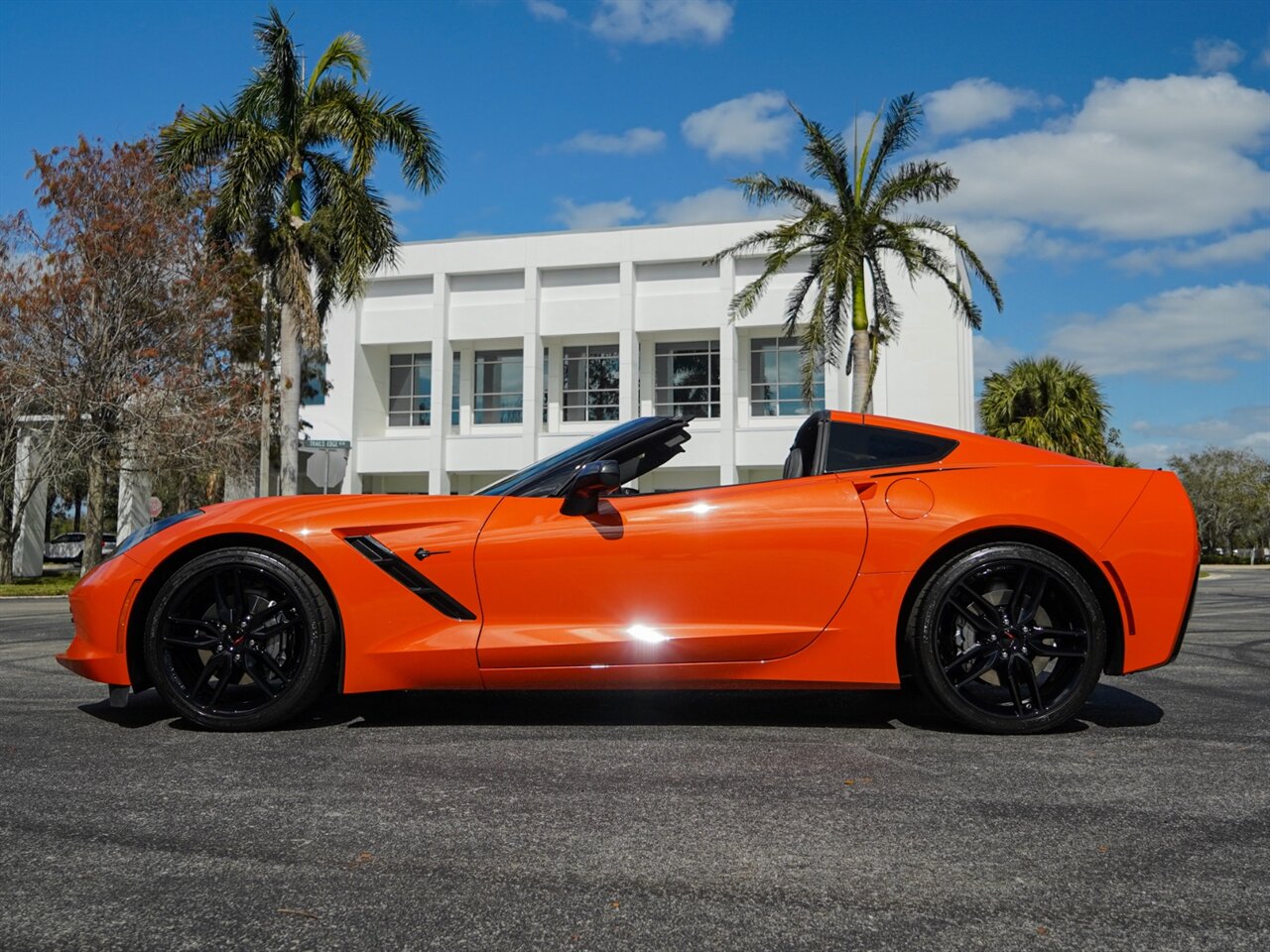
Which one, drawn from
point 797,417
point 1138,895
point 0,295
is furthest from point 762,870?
point 797,417

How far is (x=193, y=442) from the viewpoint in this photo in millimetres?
22203

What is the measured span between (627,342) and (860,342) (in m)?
12.3

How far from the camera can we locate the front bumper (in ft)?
12.8

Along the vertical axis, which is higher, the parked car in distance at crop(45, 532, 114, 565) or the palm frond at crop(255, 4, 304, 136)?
the palm frond at crop(255, 4, 304, 136)

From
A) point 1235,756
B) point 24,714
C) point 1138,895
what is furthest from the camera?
point 24,714

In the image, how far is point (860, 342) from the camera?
22.7 meters

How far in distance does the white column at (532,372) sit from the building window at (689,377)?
159 inches

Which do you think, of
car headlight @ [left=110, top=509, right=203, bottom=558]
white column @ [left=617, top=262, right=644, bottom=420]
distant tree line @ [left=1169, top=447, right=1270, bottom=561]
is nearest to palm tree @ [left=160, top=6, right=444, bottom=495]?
white column @ [left=617, top=262, right=644, bottom=420]

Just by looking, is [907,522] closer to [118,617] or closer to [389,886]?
[389,886]

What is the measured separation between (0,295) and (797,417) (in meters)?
21.7

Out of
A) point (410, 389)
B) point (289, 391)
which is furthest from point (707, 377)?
point (289, 391)

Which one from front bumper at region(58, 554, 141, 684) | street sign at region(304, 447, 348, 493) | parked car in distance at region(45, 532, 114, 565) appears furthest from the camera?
parked car in distance at region(45, 532, 114, 565)

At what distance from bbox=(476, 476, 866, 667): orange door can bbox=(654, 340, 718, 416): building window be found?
30.6 metres

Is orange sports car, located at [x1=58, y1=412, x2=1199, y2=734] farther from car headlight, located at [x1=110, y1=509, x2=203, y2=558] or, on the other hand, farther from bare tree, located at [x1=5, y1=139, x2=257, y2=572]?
bare tree, located at [x1=5, y1=139, x2=257, y2=572]
